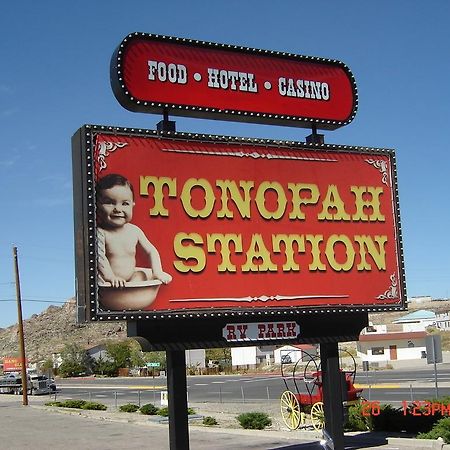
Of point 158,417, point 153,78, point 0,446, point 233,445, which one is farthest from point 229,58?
point 158,417

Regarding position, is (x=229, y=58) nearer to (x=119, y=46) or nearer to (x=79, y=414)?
→ (x=119, y=46)

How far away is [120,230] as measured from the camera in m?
12.0

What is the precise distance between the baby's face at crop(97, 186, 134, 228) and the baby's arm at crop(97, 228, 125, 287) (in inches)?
10.5

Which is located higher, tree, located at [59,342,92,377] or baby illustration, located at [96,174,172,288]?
baby illustration, located at [96,174,172,288]

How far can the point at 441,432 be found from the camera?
1653cm

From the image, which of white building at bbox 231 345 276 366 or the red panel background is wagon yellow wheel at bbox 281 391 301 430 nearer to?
the red panel background

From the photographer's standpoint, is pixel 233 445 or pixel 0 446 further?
pixel 0 446

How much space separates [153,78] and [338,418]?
8.29 meters

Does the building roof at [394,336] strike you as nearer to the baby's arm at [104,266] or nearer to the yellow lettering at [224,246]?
the yellow lettering at [224,246]

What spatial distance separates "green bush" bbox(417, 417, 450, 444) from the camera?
16328mm

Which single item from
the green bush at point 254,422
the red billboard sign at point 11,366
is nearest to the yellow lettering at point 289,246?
the green bush at point 254,422

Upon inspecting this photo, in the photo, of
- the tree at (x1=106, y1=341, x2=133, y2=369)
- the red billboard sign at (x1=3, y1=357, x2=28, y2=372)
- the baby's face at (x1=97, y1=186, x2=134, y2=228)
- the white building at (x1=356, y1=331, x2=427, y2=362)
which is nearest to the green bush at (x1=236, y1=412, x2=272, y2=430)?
the baby's face at (x1=97, y1=186, x2=134, y2=228)

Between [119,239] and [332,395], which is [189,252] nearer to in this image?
[119,239]

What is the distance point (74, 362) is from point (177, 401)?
10440cm
